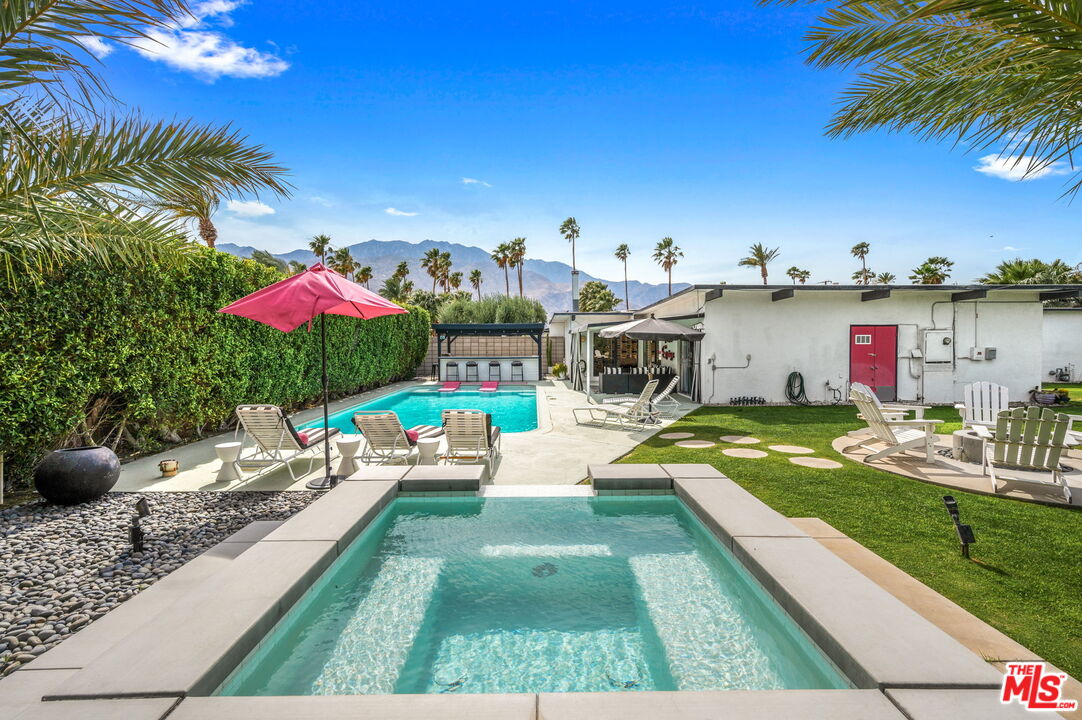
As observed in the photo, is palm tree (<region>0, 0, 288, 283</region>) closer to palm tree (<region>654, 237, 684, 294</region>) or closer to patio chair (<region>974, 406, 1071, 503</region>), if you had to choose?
patio chair (<region>974, 406, 1071, 503</region>)

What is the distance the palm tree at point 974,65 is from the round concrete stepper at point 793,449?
4.82 meters

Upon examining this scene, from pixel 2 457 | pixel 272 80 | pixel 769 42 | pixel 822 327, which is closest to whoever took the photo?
pixel 2 457

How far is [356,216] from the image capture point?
2127 centimetres

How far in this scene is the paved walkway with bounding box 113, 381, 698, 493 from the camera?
5.84 metres

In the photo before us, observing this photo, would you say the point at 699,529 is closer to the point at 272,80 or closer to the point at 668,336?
the point at 668,336

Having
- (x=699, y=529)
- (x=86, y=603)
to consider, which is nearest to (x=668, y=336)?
(x=699, y=529)

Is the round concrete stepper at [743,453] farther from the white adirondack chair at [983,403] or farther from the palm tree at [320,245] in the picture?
the palm tree at [320,245]

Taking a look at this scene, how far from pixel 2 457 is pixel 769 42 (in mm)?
11358

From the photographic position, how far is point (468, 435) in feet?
21.0

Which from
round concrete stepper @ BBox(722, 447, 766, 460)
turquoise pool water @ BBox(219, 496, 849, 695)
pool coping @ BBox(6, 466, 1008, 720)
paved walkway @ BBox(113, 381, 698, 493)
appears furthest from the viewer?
round concrete stepper @ BBox(722, 447, 766, 460)

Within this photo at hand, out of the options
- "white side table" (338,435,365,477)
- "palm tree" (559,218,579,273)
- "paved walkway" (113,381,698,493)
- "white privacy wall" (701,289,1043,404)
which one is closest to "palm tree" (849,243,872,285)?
"palm tree" (559,218,579,273)

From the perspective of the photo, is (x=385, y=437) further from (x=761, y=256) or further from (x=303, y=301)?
(x=761, y=256)

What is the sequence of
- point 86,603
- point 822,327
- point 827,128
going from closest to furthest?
point 86,603, point 827,128, point 822,327

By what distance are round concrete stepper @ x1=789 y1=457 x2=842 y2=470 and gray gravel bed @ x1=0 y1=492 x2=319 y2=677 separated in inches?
259
